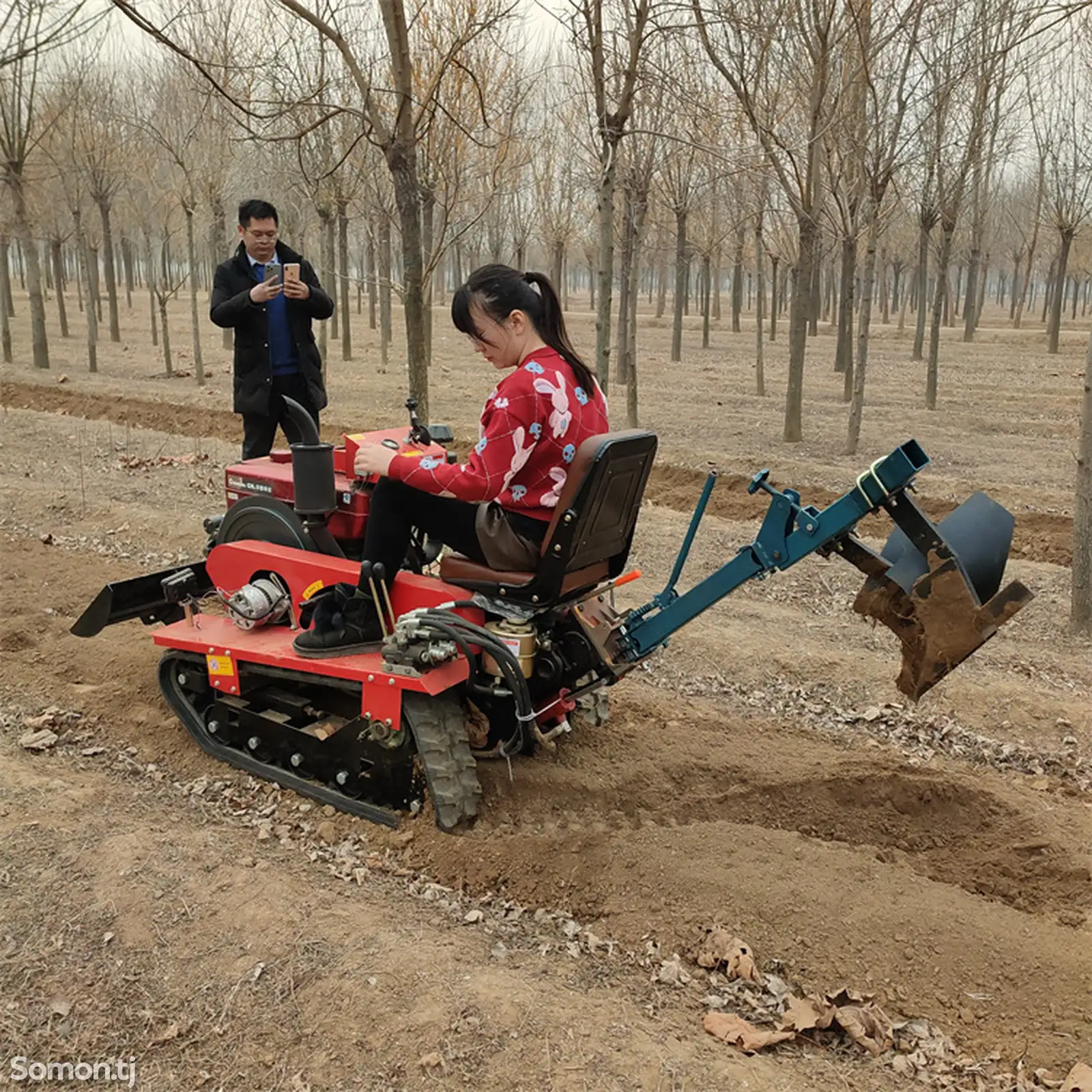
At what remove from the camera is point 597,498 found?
338cm

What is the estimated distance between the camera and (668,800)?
13.2 ft

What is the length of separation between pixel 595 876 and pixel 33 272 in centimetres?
1713

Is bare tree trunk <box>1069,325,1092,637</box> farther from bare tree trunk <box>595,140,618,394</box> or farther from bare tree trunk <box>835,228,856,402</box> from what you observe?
bare tree trunk <box>835,228,856,402</box>

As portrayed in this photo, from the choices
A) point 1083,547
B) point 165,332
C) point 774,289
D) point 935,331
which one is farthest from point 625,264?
point 1083,547

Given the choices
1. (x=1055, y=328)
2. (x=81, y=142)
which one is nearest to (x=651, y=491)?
(x=81, y=142)

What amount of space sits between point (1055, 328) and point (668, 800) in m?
26.1

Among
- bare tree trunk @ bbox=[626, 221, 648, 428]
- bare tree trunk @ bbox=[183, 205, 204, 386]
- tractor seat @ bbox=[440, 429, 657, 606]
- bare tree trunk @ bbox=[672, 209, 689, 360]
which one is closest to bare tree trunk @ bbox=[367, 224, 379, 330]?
bare tree trunk @ bbox=[183, 205, 204, 386]

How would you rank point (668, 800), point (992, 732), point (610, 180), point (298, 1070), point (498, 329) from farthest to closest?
point (610, 180) < point (992, 732) < point (668, 800) < point (498, 329) < point (298, 1070)

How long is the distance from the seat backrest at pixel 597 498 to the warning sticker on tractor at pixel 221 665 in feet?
4.87

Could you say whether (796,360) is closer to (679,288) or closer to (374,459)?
(374,459)

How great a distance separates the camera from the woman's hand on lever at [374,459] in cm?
356

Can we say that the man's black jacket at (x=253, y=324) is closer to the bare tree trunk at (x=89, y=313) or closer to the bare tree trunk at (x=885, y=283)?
the bare tree trunk at (x=89, y=313)

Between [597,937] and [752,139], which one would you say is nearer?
[597,937]

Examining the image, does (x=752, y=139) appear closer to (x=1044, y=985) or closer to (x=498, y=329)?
(x=498, y=329)
